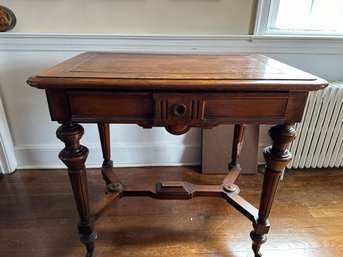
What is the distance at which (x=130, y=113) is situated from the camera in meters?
0.74

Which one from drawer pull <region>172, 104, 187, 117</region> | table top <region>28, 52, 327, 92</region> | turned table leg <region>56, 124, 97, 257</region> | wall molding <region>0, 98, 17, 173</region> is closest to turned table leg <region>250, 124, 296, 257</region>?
table top <region>28, 52, 327, 92</region>

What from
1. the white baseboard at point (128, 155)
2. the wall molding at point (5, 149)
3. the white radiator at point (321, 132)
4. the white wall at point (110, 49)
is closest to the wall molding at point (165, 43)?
the white wall at point (110, 49)

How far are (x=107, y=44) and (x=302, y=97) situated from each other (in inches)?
38.9

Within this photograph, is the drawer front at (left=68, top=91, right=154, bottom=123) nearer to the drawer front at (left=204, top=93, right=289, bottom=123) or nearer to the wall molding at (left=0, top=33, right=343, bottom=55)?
the drawer front at (left=204, top=93, right=289, bottom=123)

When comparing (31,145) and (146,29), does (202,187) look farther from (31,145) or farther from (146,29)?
(31,145)

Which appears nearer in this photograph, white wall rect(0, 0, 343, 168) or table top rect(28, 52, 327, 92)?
table top rect(28, 52, 327, 92)

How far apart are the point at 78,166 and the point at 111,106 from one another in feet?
0.82

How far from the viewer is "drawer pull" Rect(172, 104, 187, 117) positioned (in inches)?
28.2

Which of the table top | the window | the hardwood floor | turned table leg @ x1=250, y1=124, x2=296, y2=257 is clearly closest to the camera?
the table top

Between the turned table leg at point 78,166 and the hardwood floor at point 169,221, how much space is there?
180 mm

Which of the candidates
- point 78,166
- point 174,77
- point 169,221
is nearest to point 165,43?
point 174,77

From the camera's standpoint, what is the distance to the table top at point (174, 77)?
0.68 meters

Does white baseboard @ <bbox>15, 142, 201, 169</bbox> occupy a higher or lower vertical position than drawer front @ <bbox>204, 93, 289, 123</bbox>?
lower

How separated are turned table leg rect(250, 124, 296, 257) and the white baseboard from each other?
2.33 ft
